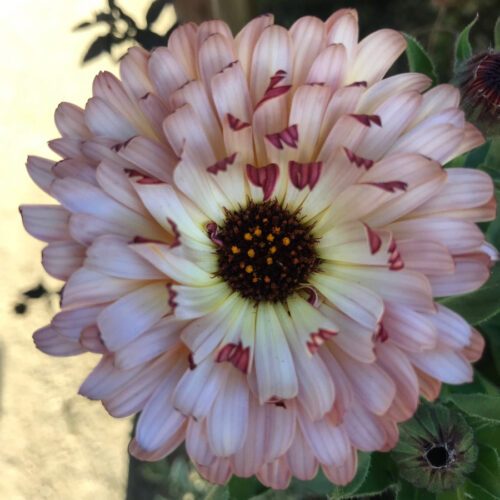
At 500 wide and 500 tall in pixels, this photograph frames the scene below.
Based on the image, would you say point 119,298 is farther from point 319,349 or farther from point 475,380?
point 475,380

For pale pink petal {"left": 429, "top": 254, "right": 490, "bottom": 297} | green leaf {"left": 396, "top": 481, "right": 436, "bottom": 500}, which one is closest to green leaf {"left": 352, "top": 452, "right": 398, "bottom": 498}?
green leaf {"left": 396, "top": 481, "right": 436, "bottom": 500}

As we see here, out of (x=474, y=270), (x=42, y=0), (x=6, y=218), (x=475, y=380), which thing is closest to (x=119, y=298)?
(x=474, y=270)

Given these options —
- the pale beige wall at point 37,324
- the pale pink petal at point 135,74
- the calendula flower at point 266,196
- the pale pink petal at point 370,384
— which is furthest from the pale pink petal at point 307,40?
the pale beige wall at point 37,324

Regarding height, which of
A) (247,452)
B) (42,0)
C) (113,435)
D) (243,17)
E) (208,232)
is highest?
(42,0)

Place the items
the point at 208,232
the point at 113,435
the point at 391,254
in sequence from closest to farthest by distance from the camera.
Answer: the point at 391,254, the point at 208,232, the point at 113,435

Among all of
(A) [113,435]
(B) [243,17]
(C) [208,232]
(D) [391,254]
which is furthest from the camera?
(A) [113,435]
